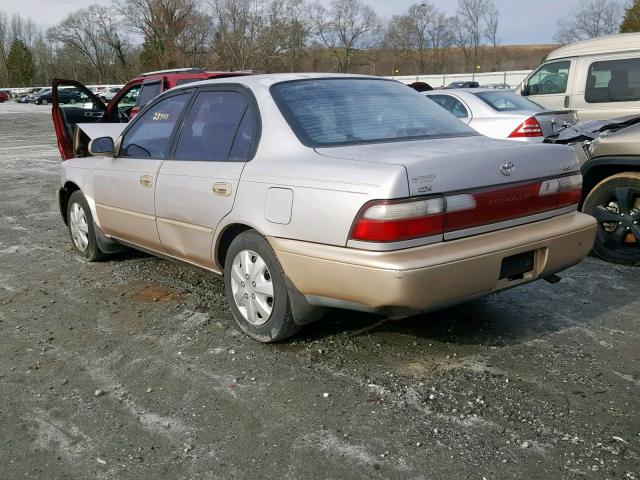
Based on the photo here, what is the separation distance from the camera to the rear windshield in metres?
8.83

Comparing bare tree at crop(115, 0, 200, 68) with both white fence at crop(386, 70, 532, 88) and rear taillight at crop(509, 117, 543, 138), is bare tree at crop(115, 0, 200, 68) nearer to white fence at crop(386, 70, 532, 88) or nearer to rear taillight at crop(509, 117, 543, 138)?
white fence at crop(386, 70, 532, 88)

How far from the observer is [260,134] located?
3.95 meters

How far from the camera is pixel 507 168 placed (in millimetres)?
3535

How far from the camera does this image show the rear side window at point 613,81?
8234 millimetres

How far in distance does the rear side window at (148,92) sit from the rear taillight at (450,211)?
881cm

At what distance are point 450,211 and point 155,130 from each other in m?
2.61

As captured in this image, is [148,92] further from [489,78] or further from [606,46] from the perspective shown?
[489,78]

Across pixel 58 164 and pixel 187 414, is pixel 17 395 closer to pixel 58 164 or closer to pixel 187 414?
pixel 187 414

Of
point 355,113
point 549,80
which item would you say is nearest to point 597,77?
point 549,80

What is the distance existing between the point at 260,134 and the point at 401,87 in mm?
1278

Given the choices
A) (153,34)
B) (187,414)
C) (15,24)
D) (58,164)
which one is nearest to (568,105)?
(187,414)

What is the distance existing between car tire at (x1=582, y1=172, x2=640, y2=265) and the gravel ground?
21.4 inches

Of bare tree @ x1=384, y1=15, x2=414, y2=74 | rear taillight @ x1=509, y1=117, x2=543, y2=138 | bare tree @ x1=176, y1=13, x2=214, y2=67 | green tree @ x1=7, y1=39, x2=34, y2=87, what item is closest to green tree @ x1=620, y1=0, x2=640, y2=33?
bare tree @ x1=384, y1=15, x2=414, y2=74

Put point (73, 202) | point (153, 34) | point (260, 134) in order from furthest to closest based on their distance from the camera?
point (153, 34), point (73, 202), point (260, 134)
